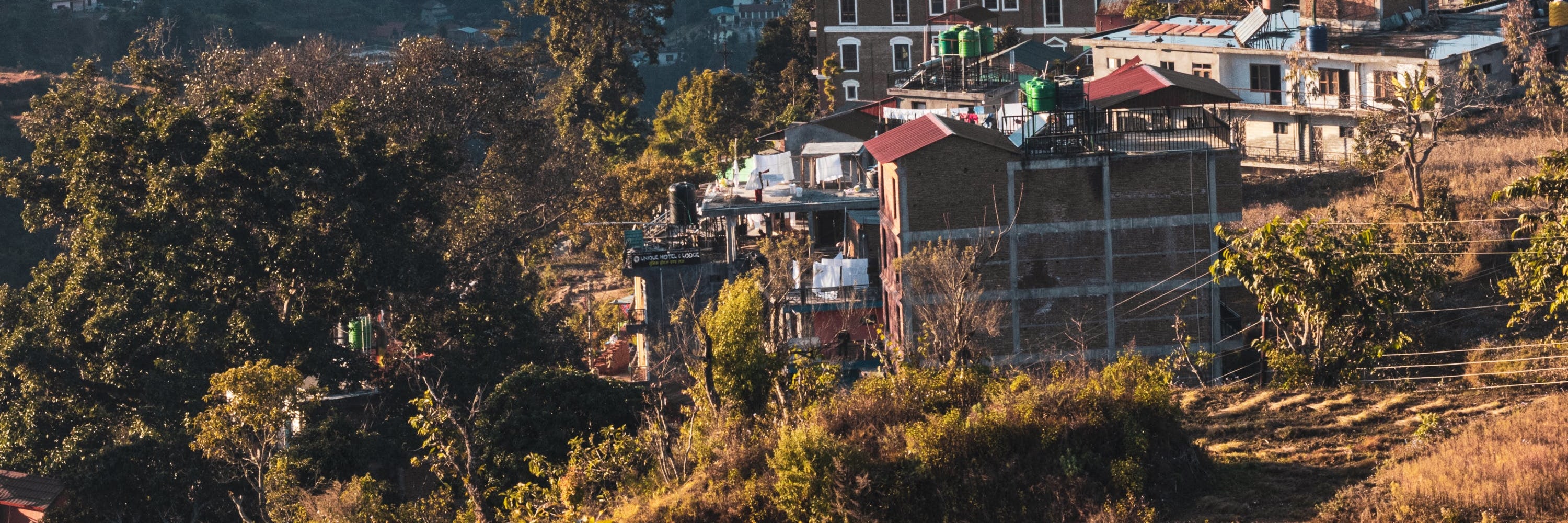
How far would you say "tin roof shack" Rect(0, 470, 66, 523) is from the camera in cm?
3309

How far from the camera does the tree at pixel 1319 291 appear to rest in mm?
25984

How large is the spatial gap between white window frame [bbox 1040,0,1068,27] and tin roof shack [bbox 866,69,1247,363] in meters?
33.5

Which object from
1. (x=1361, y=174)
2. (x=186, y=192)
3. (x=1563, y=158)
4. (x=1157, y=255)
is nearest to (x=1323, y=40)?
(x=1361, y=174)

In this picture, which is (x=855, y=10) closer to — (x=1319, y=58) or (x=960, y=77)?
(x=960, y=77)

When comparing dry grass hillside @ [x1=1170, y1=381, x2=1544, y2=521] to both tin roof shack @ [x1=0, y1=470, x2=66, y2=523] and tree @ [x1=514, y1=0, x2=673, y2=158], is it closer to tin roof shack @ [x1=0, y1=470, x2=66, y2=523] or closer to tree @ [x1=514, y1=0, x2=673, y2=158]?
tin roof shack @ [x1=0, y1=470, x2=66, y2=523]

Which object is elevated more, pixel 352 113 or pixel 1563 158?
pixel 352 113

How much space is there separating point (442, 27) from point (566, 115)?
195 ft

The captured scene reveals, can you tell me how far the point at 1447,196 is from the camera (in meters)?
40.8

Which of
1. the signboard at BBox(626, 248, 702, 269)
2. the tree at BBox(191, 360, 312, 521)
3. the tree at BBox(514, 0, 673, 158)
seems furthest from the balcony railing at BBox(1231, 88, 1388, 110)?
the tree at BBox(191, 360, 312, 521)

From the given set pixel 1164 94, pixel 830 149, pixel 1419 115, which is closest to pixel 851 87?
pixel 830 149

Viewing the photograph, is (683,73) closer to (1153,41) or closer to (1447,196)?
(1153,41)

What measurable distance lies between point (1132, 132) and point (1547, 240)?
13.6 meters

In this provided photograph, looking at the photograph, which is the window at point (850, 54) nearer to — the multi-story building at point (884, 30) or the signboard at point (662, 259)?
the multi-story building at point (884, 30)

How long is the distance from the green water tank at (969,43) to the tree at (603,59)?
24795 millimetres
